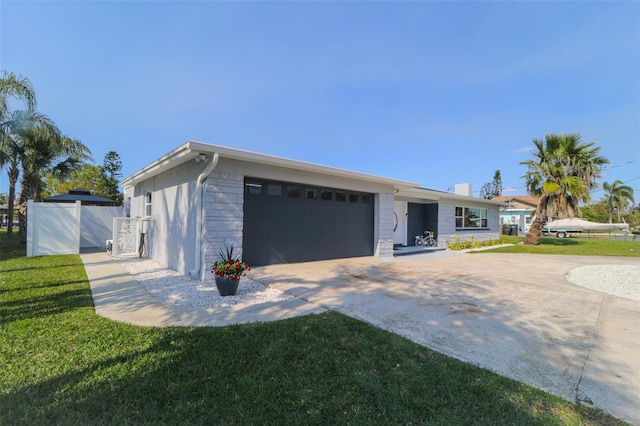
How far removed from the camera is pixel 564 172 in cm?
1490

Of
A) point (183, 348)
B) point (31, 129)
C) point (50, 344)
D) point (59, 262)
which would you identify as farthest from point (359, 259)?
point (31, 129)

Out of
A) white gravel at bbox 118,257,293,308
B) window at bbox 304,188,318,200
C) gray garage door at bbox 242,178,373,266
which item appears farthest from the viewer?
window at bbox 304,188,318,200

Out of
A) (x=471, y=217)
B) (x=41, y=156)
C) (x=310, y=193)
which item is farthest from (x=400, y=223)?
(x=41, y=156)

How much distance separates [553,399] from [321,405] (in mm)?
1905

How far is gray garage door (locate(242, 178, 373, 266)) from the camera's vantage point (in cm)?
775

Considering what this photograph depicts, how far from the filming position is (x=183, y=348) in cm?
303

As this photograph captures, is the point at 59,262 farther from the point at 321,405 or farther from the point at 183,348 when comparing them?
the point at 321,405

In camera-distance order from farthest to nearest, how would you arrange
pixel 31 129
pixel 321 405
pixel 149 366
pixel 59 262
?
1. pixel 31 129
2. pixel 59 262
3. pixel 149 366
4. pixel 321 405

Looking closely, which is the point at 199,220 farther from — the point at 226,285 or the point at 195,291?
the point at 226,285

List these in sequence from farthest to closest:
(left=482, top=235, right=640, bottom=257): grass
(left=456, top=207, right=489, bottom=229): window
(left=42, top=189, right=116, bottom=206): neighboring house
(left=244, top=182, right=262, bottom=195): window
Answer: (left=456, top=207, right=489, bottom=229): window < (left=482, top=235, right=640, bottom=257): grass < (left=42, top=189, right=116, bottom=206): neighboring house < (left=244, top=182, right=262, bottom=195): window

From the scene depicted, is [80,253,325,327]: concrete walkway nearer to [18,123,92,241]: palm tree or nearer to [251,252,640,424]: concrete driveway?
[251,252,640,424]: concrete driveway

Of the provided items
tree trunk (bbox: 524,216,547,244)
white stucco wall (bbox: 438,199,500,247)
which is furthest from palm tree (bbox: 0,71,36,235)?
tree trunk (bbox: 524,216,547,244)

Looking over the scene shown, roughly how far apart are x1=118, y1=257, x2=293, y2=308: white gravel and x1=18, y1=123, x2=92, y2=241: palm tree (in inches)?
348

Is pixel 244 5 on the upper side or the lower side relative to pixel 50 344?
upper
